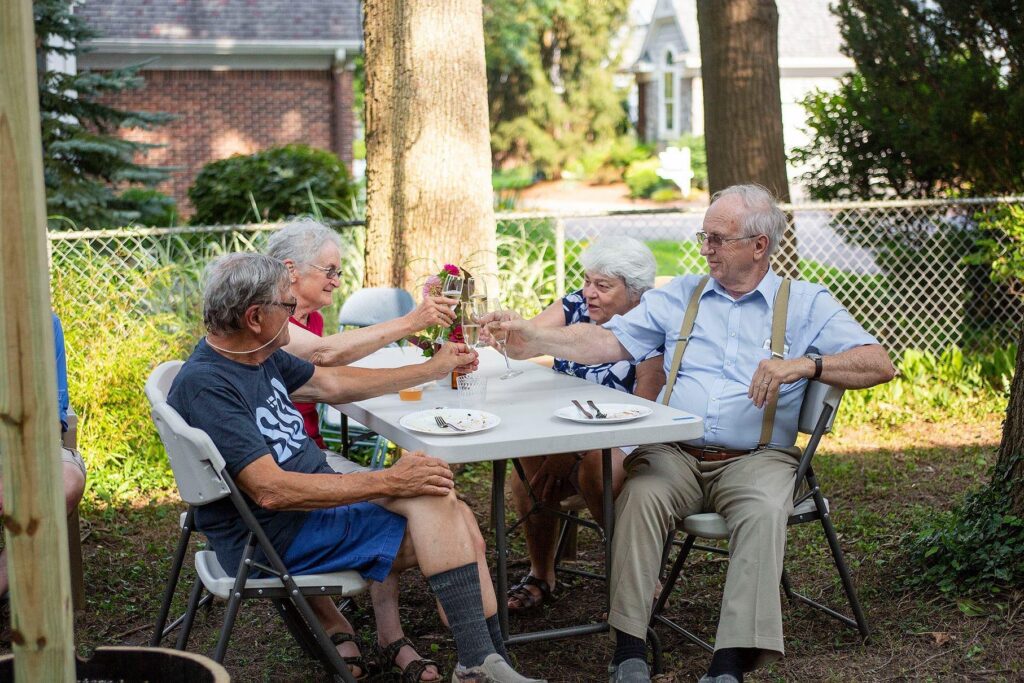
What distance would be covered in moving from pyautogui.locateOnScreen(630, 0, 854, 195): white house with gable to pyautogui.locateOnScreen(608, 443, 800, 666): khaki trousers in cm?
2254

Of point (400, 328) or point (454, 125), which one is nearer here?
point (400, 328)

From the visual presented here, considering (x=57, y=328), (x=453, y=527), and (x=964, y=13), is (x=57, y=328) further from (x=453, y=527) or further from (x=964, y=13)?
(x=964, y=13)

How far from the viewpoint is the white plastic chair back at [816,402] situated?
3.60m

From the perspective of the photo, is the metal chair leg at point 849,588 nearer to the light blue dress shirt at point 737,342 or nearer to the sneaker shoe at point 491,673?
the light blue dress shirt at point 737,342

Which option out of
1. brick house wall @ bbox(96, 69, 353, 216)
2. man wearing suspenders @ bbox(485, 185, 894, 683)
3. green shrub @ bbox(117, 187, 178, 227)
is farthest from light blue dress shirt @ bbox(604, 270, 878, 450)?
brick house wall @ bbox(96, 69, 353, 216)

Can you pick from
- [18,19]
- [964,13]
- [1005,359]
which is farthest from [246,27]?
[18,19]

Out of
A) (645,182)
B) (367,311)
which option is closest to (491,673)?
(367,311)

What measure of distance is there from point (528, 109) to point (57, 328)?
28.8 meters

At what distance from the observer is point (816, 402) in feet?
12.1

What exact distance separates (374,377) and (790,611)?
1.80m

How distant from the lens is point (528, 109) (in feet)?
104

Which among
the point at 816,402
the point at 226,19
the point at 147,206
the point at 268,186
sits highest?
the point at 226,19

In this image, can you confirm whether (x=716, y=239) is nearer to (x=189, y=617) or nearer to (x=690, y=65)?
(x=189, y=617)

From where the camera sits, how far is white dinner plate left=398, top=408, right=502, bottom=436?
10.2 feet
